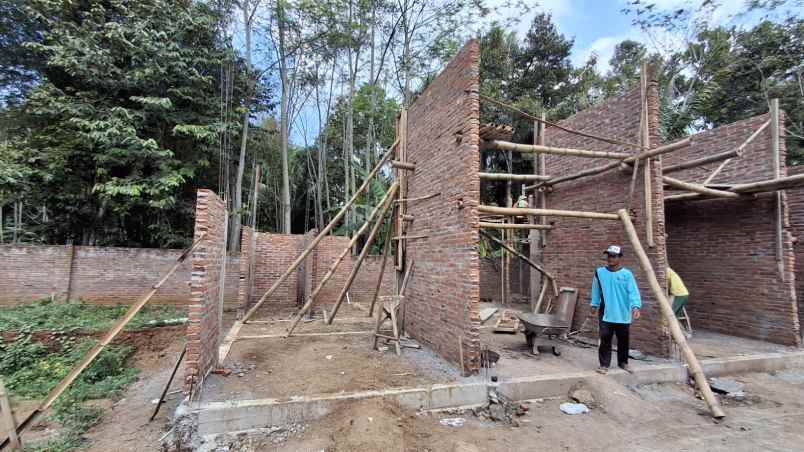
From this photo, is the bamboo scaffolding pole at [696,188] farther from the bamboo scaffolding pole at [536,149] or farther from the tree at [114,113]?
the tree at [114,113]

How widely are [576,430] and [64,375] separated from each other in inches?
313

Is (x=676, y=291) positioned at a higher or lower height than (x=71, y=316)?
higher

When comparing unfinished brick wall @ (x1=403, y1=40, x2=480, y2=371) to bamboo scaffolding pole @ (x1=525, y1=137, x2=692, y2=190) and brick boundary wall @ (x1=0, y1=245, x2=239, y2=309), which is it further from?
brick boundary wall @ (x1=0, y1=245, x2=239, y2=309)

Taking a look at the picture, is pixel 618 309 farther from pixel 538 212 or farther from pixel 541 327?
pixel 538 212

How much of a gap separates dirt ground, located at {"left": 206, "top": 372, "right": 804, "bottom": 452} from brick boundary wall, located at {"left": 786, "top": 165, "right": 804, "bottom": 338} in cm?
468

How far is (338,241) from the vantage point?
1152 centimetres

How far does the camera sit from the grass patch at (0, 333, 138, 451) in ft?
13.4

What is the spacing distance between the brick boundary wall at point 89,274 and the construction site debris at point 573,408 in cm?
1039

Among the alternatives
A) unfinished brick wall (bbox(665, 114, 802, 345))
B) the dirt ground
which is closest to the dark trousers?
the dirt ground

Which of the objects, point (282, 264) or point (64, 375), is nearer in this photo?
point (64, 375)

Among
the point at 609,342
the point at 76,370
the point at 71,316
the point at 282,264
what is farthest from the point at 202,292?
the point at 71,316

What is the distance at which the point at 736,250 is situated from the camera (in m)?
6.95

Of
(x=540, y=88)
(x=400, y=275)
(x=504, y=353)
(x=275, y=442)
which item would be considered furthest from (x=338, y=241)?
(x=540, y=88)

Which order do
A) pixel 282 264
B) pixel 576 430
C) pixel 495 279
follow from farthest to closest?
1. pixel 495 279
2. pixel 282 264
3. pixel 576 430
